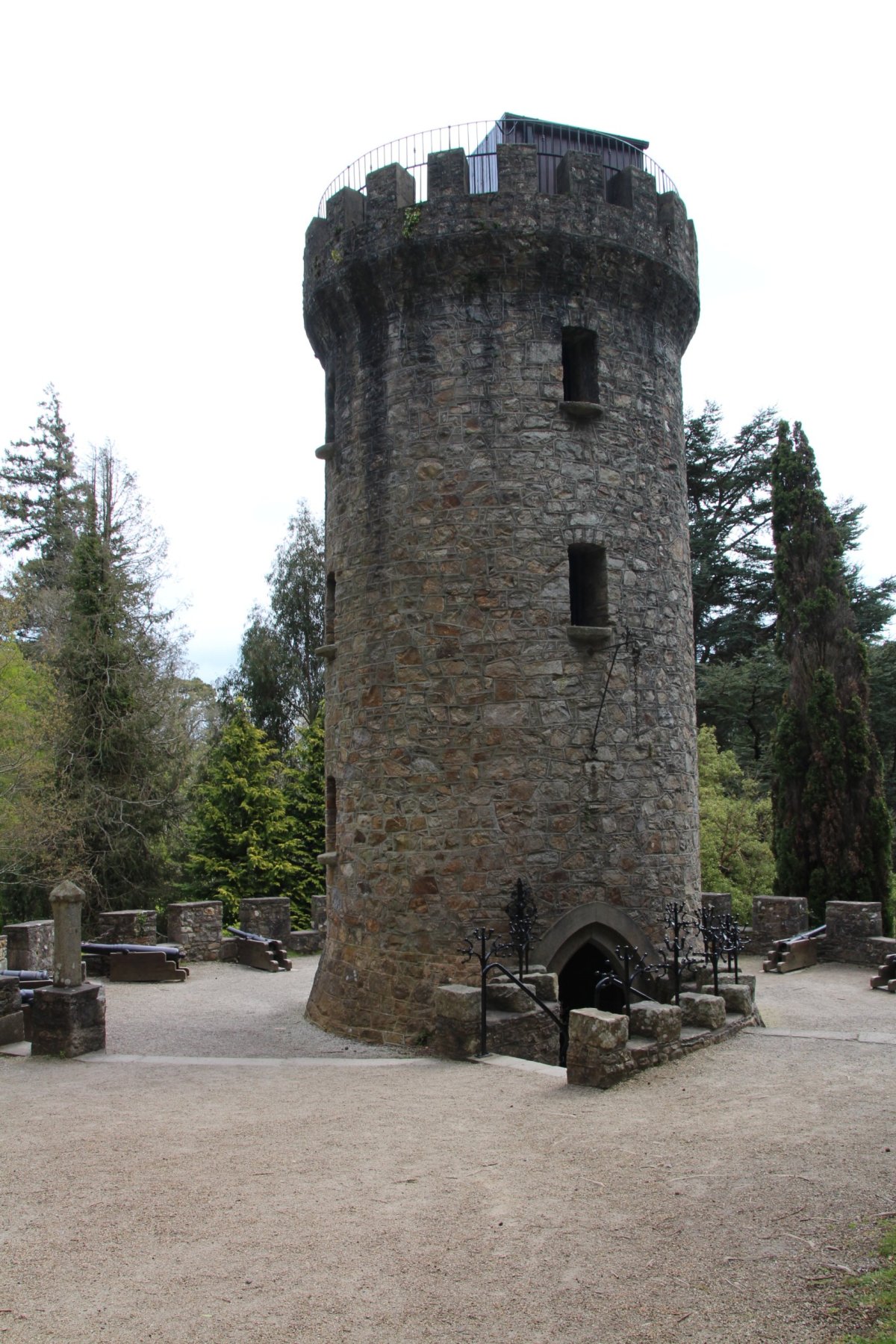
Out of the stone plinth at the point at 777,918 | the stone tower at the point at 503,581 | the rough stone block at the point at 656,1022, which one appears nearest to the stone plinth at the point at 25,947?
the stone tower at the point at 503,581

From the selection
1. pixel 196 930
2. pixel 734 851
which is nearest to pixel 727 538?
pixel 734 851

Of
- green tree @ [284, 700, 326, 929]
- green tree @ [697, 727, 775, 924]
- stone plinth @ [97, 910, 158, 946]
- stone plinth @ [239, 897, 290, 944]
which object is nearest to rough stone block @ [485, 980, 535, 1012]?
stone plinth @ [97, 910, 158, 946]

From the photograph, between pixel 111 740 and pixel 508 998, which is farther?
pixel 111 740

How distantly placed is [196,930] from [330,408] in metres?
9.94

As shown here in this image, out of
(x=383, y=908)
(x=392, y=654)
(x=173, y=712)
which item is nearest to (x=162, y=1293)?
(x=383, y=908)

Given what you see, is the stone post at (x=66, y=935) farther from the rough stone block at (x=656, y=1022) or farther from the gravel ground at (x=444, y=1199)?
the rough stone block at (x=656, y=1022)

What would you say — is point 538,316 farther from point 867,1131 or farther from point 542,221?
point 867,1131

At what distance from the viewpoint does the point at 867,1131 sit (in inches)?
245

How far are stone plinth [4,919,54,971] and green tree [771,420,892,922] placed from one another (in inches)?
494

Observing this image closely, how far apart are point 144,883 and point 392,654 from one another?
1448cm

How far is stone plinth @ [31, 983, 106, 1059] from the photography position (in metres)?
9.43

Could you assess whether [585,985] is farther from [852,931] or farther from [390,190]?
[390,190]

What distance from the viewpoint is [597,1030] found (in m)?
7.52

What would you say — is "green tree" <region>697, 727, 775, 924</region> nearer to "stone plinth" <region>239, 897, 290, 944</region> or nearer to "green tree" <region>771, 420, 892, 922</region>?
"green tree" <region>771, 420, 892, 922</region>
